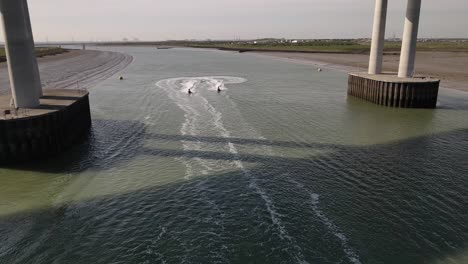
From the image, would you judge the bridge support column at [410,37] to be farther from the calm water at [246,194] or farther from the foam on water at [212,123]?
the foam on water at [212,123]

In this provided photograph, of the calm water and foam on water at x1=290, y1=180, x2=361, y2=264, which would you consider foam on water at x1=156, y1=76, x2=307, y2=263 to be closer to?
the calm water

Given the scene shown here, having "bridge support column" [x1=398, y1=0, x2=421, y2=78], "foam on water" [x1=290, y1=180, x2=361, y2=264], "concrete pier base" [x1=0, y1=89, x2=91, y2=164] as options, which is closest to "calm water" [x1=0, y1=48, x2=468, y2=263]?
"foam on water" [x1=290, y1=180, x2=361, y2=264]

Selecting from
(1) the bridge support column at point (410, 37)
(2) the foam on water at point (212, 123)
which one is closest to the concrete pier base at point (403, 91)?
(1) the bridge support column at point (410, 37)

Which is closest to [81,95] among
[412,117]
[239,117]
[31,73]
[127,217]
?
[31,73]

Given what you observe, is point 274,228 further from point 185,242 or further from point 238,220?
point 185,242

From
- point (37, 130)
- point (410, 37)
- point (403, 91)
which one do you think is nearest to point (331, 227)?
point (37, 130)
